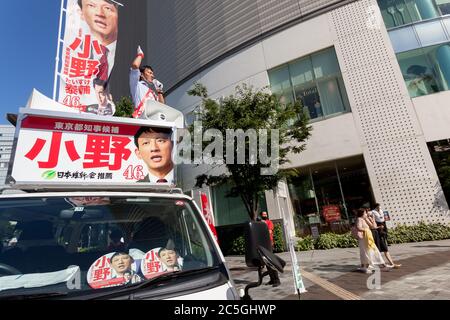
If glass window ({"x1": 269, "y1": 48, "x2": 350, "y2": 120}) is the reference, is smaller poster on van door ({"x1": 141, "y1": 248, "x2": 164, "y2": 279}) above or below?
below

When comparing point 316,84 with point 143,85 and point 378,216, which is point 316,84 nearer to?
point 378,216

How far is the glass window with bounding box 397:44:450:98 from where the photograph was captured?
13258 mm

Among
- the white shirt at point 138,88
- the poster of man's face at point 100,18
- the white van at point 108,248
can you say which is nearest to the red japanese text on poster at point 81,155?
the white van at point 108,248

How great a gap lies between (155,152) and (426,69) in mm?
15921

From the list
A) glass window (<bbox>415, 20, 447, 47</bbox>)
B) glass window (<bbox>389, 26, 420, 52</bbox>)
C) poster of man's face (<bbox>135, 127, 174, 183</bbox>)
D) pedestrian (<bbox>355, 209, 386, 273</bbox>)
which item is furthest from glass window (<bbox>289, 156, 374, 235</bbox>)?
poster of man's face (<bbox>135, 127, 174, 183</bbox>)

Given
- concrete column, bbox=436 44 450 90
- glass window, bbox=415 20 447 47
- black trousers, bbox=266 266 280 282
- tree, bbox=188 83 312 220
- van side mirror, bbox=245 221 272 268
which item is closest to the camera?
black trousers, bbox=266 266 280 282

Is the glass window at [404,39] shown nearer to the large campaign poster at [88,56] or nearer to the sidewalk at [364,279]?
the sidewalk at [364,279]

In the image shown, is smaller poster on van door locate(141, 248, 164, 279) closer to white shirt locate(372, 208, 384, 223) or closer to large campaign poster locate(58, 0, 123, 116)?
large campaign poster locate(58, 0, 123, 116)

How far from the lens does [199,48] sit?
20.4 metres

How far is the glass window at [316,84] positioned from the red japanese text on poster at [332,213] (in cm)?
490

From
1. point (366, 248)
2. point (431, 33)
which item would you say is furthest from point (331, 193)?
point (431, 33)

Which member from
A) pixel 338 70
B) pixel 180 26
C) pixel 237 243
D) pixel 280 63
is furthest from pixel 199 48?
pixel 237 243

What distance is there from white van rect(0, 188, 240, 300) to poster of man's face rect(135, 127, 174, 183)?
16 cm

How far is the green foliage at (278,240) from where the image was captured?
1281 cm
